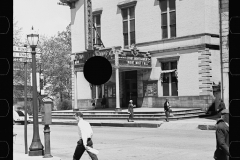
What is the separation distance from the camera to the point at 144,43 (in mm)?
34062

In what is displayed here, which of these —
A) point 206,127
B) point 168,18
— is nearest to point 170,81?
point 168,18

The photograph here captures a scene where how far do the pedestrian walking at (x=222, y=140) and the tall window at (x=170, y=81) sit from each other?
1076 inches

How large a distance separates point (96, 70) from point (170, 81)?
106 ft

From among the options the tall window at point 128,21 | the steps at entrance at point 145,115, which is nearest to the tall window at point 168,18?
the tall window at point 128,21

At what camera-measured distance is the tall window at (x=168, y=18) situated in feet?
104

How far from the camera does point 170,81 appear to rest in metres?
33.4

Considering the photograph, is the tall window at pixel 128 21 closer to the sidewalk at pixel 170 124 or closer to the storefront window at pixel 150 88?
the storefront window at pixel 150 88

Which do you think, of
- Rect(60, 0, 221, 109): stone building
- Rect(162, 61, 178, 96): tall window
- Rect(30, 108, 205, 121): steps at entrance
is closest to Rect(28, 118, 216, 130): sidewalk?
Rect(30, 108, 205, 121): steps at entrance

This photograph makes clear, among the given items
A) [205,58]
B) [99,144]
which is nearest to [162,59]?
[205,58]

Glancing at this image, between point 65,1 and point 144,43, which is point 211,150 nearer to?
point 65,1

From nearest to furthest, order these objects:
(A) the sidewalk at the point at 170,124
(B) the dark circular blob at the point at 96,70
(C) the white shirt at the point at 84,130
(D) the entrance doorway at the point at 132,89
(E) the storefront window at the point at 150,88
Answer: (B) the dark circular blob at the point at 96,70 → (C) the white shirt at the point at 84,130 → (A) the sidewalk at the point at 170,124 → (E) the storefront window at the point at 150,88 → (D) the entrance doorway at the point at 132,89

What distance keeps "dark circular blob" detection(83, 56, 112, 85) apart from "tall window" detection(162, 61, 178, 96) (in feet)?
104

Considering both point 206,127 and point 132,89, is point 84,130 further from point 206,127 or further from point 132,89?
point 132,89

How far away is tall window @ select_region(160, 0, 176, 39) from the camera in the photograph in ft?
104
